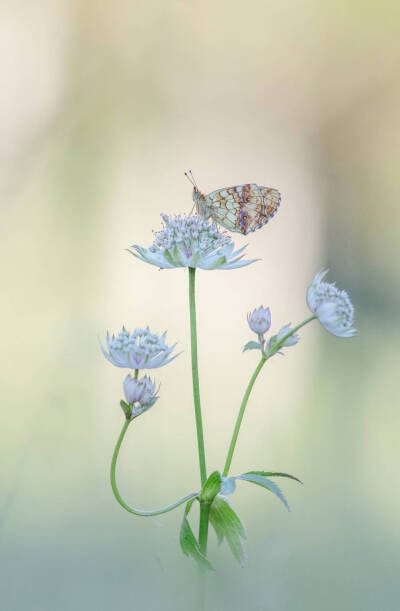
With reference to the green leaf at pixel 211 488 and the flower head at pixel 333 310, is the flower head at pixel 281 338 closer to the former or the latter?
the flower head at pixel 333 310

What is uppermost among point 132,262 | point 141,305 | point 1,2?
point 1,2

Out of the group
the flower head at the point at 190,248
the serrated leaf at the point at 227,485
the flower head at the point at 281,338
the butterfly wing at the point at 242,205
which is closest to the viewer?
the serrated leaf at the point at 227,485

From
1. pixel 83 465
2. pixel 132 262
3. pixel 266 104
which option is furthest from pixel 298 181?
pixel 83 465

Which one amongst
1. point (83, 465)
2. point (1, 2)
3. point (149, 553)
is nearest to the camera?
point (149, 553)

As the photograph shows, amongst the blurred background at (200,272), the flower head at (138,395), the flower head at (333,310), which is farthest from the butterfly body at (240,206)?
the blurred background at (200,272)

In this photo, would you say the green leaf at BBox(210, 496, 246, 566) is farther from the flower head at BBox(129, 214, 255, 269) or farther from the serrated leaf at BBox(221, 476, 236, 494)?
the flower head at BBox(129, 214, 255, 269)

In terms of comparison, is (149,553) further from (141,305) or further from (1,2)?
(1,2)

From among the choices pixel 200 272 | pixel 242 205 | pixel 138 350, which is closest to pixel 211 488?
pixel 138 350
